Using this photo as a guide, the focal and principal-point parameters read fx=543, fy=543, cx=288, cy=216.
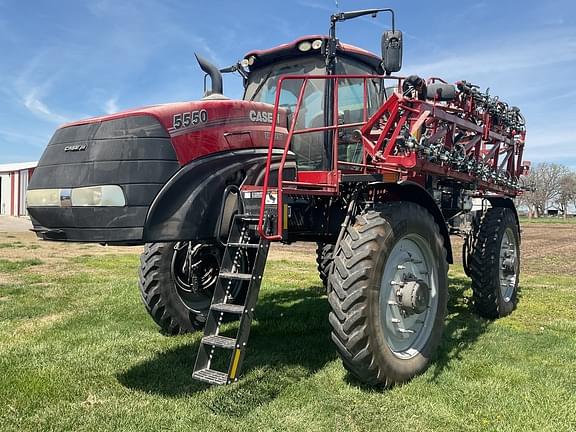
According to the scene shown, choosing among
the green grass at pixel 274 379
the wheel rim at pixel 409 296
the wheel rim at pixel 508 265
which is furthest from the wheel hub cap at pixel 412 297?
the wheel rim at pixel 508 265

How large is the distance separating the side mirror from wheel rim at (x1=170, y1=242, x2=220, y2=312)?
103 inches

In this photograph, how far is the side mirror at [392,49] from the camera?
15.1 ft

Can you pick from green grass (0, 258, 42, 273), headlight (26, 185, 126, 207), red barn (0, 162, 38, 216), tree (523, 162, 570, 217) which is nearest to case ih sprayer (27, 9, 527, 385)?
headlight (26, 185, 126, 207)

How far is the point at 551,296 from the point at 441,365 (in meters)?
4.46

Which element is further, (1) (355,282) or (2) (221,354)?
(2) (221,354)

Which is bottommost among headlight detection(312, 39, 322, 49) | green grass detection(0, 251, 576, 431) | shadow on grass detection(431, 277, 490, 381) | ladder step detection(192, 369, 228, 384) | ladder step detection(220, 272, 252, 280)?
green grass detection(0, 251, 576, 431)

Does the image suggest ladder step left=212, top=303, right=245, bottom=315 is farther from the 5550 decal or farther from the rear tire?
the rear tire

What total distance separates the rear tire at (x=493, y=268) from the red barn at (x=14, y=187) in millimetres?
37271

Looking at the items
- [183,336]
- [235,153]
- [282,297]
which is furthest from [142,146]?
[282,297]

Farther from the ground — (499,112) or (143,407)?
(499,112)

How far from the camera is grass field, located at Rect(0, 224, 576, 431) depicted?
376 centimetres

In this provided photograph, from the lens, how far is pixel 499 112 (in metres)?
6.91

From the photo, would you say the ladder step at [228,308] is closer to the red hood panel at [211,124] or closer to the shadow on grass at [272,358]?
the shadow on grass at [272,358]

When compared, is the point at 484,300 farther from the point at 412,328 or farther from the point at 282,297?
the point at 282,297
